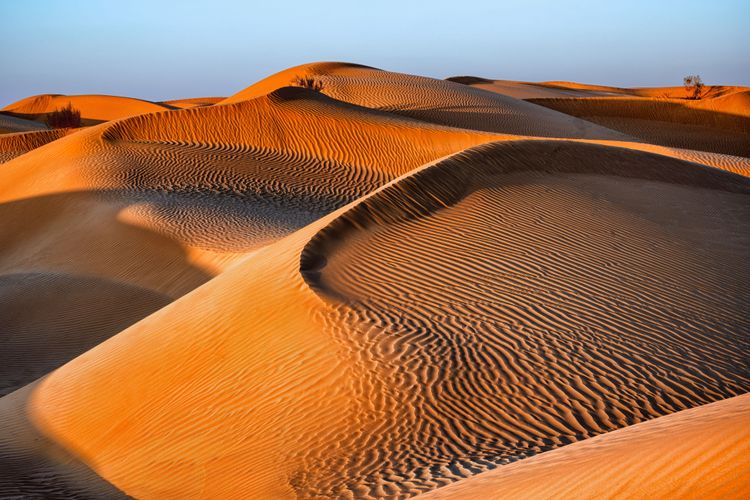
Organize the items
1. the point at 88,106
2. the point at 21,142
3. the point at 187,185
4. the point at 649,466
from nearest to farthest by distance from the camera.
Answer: the point at 649,466
the point at 187,185
the point at 21,142
the point at 88,106

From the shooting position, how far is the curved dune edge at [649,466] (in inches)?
102

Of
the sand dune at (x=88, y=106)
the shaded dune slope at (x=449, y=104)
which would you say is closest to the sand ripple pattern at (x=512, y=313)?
the shaded dune slope at (x=449, y=104)

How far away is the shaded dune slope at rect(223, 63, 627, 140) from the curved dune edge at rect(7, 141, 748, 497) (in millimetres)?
16299

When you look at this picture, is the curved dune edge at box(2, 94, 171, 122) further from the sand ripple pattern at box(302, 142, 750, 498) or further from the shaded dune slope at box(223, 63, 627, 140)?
the sand ripple pattern at box(302, 142, 750, 498)

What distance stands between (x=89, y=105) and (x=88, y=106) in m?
0.13

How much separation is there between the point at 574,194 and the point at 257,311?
4425 mm

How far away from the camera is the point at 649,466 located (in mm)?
2926

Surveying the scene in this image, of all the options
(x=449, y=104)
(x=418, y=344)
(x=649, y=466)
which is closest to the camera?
(x=649, y=466)

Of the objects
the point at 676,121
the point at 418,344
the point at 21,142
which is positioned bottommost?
the point at 21,142

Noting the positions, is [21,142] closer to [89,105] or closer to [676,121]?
[676,121]

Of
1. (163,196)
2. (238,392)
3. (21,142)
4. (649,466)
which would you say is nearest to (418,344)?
(238,392)

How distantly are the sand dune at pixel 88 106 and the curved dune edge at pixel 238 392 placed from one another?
4094cm

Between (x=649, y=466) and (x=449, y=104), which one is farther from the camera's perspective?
(x=449, y=104)

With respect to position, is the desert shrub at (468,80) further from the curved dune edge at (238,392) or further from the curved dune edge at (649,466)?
the curved dune edge at (649,466)
